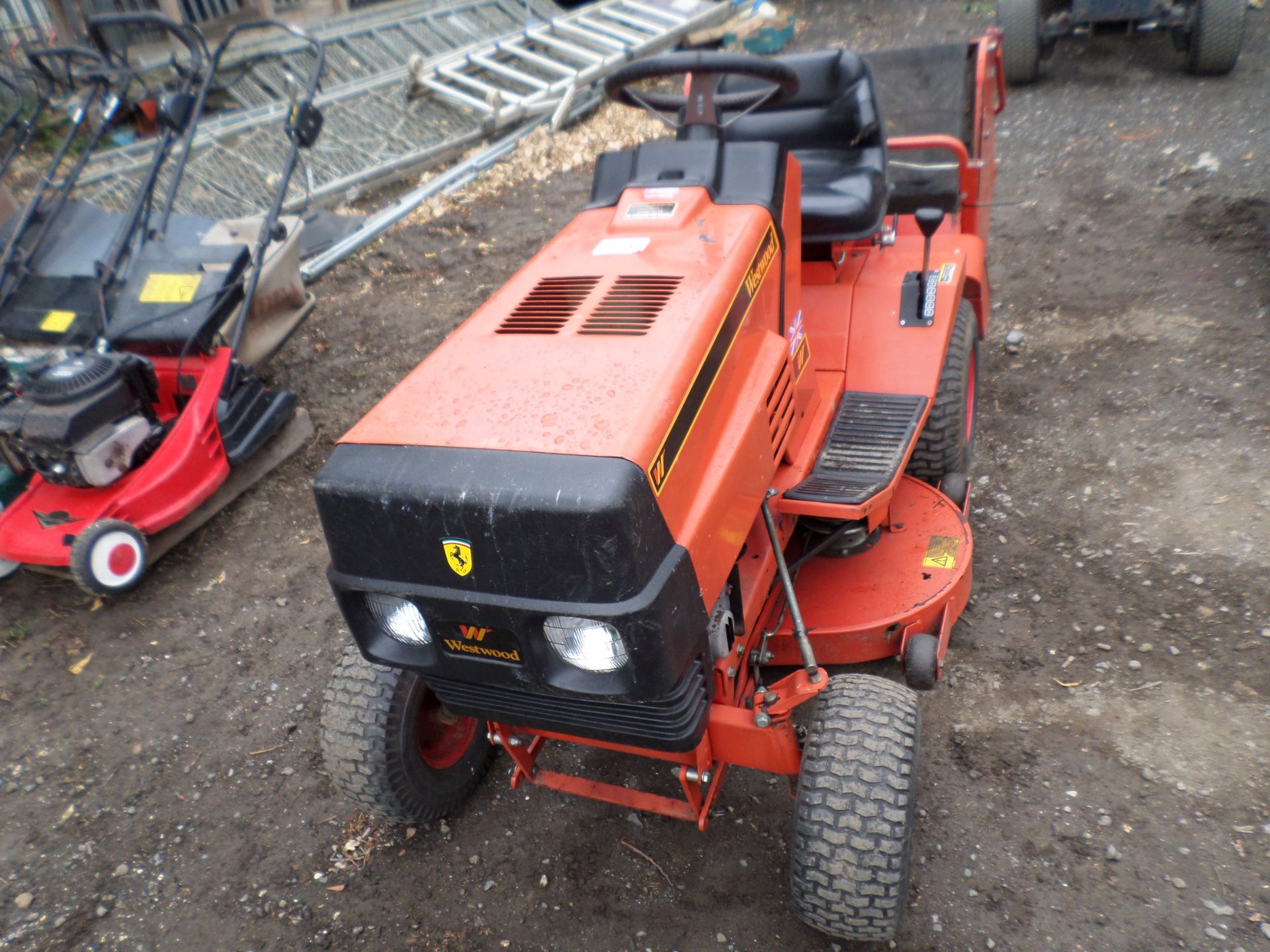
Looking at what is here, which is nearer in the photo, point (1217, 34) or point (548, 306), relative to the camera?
point (548, 306)

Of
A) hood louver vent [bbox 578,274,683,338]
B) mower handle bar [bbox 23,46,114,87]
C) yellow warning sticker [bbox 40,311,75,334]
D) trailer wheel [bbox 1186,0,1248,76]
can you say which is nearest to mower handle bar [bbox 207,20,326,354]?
mower handle bar [bbox 23,46,114,87]

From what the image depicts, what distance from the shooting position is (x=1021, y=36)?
24.8 feet

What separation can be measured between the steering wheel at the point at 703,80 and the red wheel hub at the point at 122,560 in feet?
8.28

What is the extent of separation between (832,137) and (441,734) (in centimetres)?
287

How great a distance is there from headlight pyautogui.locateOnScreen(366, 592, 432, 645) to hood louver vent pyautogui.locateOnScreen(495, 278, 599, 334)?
70 centimetres

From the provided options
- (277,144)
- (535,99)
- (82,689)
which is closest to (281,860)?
(82,689)

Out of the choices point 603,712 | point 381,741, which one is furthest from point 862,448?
point 381,741

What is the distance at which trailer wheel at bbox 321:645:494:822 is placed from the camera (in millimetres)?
2408

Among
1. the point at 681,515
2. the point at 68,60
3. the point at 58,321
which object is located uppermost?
the point at 68,60

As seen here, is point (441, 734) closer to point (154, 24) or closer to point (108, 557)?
point (108, 557)

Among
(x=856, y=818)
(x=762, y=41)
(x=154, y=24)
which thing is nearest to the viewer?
(x=856, y=818)

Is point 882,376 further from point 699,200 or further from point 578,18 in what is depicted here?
point 578,18

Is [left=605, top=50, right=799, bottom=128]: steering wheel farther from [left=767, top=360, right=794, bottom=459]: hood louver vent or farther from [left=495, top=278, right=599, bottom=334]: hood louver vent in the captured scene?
[left=767, top=360, right=794, bottom=459]: hood louver vent

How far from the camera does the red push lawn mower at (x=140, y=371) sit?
11.7 ft
